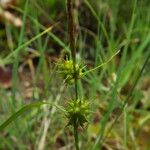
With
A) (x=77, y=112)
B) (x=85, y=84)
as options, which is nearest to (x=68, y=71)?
(x=77, y=112)

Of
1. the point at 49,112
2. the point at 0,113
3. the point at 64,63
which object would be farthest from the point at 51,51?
the point at 64,63

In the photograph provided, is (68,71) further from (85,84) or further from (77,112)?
(85,84)

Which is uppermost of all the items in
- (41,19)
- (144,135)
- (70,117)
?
(41,19)

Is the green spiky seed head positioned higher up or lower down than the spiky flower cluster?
higher up

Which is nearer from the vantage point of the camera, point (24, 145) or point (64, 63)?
point (64, 63)

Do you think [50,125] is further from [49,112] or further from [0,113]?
[0,113]
